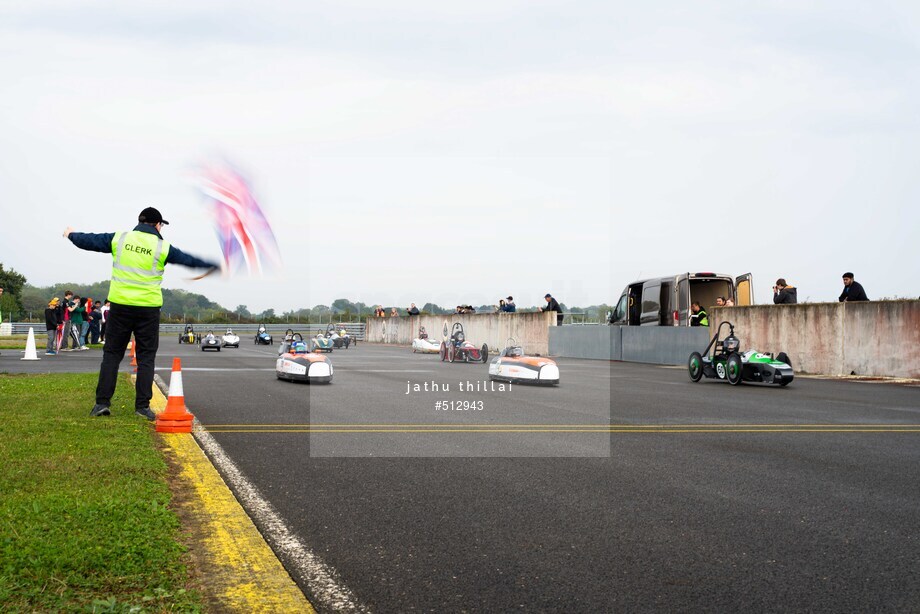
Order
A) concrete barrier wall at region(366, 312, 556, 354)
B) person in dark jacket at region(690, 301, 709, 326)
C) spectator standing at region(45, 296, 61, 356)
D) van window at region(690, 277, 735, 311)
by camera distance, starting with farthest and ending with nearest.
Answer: concrete barrier wall at region(366, 312, 556, 354)
spectator standing at region(45, 296, 61, 356)
van window at region(690, 277, 735, 311)
person in dark jacket at region(690, 301, 709, 326)

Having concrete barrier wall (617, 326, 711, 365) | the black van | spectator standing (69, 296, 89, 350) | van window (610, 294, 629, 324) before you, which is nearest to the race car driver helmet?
concrete barrier wall (617, 326, 711, 365)

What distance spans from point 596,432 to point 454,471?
2.79m

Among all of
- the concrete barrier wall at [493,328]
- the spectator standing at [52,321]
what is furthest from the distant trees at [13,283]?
the spectator standing at [52,321]

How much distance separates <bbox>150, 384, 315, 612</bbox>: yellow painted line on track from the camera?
134 inches

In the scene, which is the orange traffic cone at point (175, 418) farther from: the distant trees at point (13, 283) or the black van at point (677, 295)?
the distant trees at point (13, 283)

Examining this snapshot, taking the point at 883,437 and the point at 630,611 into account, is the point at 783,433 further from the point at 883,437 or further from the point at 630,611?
the point at 630,611

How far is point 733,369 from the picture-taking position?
1595 cm

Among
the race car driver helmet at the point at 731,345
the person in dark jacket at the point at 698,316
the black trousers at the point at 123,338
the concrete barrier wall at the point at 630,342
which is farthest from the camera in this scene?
the concrete barrier wall at the point at 630,342

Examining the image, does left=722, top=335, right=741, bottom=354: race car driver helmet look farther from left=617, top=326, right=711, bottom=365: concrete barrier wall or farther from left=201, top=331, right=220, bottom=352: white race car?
left=201, top=331, right=220, bottom=352: white race car

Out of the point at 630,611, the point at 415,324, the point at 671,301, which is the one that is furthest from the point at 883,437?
the point at 415,324

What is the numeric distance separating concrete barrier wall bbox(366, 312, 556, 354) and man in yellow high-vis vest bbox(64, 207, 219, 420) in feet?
78.6

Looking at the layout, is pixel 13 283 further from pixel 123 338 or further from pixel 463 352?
pixel 123 338

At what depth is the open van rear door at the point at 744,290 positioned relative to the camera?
2506 centimetres

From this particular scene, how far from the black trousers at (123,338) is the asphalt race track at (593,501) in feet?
3.64
